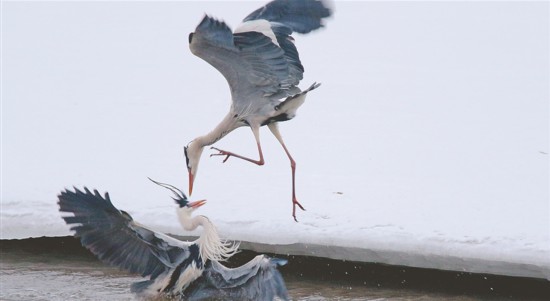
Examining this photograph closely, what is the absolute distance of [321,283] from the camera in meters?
6.24

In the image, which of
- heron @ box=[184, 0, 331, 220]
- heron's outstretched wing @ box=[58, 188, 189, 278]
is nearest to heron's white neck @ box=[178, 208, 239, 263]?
heron's outstretched wing @ box=[58, 188, 189, 278]

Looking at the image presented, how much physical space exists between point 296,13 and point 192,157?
1.10 metres

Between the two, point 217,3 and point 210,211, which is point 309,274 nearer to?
point 210,211

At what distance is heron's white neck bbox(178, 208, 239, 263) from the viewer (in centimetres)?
582

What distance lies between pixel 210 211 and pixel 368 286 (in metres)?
1.13

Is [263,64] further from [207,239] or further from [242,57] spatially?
[207,239]

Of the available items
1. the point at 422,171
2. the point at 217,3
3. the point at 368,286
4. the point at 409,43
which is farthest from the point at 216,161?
the point at 217,3

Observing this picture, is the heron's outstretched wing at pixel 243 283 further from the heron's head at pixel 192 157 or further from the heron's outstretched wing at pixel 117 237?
the heron's head at pixel 192 157

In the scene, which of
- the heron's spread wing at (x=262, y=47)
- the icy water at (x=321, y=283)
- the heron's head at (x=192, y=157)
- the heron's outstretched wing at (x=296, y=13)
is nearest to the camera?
the icy water at (x=321, y=283)

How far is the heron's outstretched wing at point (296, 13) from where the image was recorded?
22.0 ft

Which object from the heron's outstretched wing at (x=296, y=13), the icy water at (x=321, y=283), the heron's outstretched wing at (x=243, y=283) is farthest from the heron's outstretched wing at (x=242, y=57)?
the heron's outstretched wing at (x=243, y=283)

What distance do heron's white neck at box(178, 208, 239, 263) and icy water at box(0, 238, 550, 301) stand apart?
19.2 inches

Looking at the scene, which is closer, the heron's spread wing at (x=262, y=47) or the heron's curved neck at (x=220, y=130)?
the heron's spread wing at (x=262, y=47)

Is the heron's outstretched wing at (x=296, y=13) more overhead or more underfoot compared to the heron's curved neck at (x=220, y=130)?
more overhead
